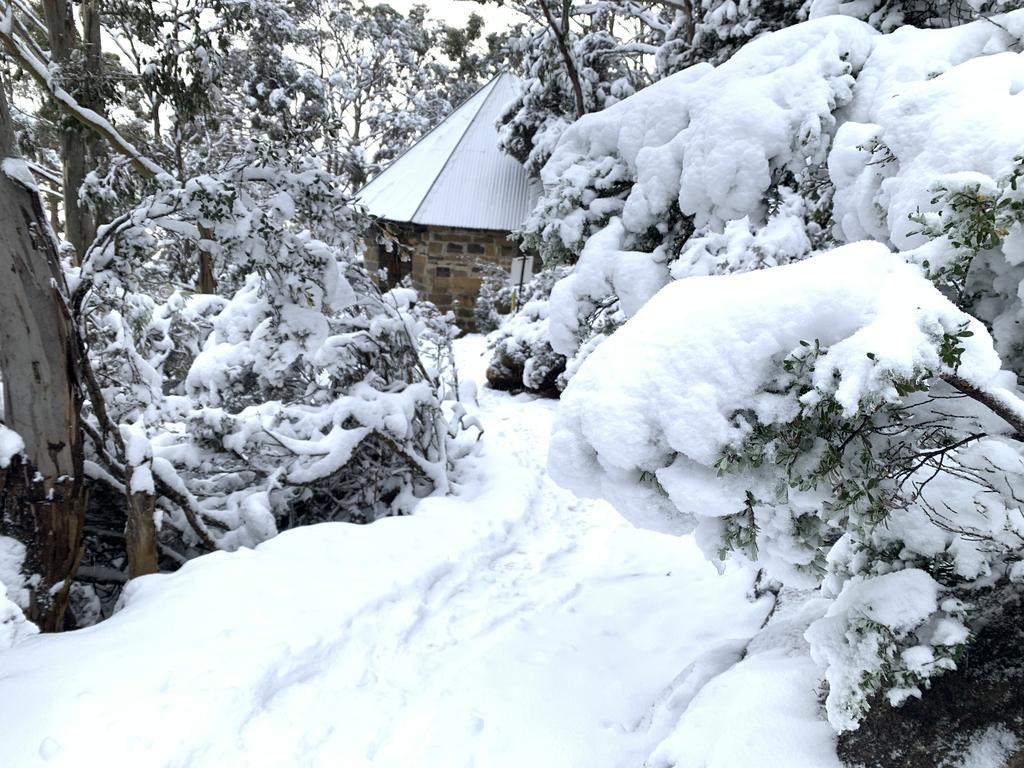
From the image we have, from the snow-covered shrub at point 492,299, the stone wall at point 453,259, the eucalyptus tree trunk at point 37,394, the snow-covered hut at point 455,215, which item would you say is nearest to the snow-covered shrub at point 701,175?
the eucalyptus tree trunk at point 37,394

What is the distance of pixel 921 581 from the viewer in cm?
174

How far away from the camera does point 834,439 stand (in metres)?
1.56

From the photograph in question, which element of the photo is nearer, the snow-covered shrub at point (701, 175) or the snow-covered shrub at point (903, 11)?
the snow-covered shrub at point (701, 175)

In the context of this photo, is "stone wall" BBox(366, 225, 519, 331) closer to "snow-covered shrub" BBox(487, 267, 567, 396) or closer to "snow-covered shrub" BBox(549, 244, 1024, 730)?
"snow-covered shrub" BBox(487, 267, 567, 396)

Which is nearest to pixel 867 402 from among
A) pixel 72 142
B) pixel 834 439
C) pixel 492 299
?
pixel 834 439

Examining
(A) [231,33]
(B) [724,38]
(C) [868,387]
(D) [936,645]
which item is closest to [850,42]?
(C) [868,387]

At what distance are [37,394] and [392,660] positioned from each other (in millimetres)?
2154

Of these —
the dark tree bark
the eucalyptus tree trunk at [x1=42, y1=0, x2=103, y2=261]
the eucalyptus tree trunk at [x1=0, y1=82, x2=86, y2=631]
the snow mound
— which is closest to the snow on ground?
the eucalyptus tree trunk at [x1=0, y1=82, x2=86, y2=631]

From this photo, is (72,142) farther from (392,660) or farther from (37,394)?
(392,660)

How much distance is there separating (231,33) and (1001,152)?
7762 millimetres

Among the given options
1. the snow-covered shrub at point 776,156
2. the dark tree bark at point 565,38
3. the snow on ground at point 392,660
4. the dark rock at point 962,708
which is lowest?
the snow on ground at point 392,660

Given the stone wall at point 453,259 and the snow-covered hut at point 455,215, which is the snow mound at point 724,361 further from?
the stone wall at point 453,259

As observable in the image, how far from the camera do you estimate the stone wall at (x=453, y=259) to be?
13.3m

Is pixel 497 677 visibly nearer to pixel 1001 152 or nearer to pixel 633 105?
pixel 1001 152
